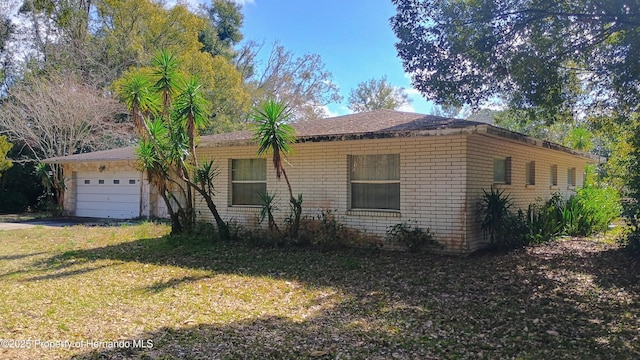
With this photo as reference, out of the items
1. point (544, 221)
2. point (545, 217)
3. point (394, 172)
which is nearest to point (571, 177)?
point (545, 217)

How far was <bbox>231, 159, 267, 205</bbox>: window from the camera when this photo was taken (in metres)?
12.3

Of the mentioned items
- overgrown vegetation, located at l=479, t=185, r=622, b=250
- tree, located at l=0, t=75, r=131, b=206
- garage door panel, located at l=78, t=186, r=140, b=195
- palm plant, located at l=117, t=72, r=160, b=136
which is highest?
tree, located at l=0, t=75, r=131, b=206

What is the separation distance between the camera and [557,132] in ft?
123

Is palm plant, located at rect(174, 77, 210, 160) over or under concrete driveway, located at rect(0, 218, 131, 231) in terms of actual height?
over

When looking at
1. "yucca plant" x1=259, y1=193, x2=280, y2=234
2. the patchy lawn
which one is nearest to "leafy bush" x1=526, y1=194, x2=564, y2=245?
the patchy lawn

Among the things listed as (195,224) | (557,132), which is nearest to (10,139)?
(195,224)

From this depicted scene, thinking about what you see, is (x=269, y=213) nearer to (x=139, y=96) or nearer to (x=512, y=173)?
(x=139, y=96)

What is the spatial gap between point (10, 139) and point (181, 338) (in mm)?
24001

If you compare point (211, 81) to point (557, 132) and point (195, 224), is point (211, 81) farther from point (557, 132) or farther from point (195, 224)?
point (557, 132)

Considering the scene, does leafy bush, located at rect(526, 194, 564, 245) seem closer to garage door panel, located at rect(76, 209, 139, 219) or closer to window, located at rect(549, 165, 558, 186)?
window, located at rect(549, 165, 558, 186)

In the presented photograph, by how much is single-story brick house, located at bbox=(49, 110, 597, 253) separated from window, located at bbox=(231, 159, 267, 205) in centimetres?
3

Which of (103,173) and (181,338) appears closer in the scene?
(181,338)

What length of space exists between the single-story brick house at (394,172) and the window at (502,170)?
24 millimetres

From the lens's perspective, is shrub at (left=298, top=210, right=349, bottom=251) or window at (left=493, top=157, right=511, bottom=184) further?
window at (left=493, top=157, right=511, bottom=184)
